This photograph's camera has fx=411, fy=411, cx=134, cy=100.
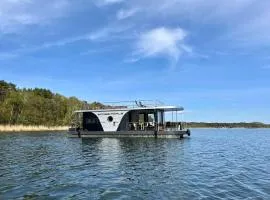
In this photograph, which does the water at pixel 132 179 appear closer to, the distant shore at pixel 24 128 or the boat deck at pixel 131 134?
the boat deck at pixel 131 134

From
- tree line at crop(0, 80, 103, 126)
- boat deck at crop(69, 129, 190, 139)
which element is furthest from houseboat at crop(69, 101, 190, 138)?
tree line at crop(0, 80, 103, 126)

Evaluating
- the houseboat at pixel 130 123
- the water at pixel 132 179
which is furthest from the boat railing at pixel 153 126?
the water at pixel 132 179

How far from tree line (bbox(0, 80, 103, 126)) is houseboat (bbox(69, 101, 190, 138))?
78.8 ft

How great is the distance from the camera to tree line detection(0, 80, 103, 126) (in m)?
93.9

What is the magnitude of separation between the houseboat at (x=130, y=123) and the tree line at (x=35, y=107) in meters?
24.0

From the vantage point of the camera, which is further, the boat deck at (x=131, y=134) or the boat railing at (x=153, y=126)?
the boat railing at (x=153, y=126)

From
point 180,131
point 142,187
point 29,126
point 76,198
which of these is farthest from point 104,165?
point 29,126

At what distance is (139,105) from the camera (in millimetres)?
58500

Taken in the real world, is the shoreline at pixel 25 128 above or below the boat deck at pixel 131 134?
above

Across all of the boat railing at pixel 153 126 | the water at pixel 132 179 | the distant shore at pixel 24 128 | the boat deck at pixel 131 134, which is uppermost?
the distant shore at pixel 24 128

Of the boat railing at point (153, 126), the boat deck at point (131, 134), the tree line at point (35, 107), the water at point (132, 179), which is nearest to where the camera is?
the water at point (132, 179)

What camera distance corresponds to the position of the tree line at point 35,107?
9392cm

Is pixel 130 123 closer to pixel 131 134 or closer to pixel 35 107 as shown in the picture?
pixel 131 134

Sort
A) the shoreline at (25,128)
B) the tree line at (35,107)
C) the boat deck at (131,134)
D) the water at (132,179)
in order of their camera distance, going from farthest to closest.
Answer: the tree line at (35,107) < the shoreline at (25,128) < the boat deck at (131,134) < the water at (132,179)
